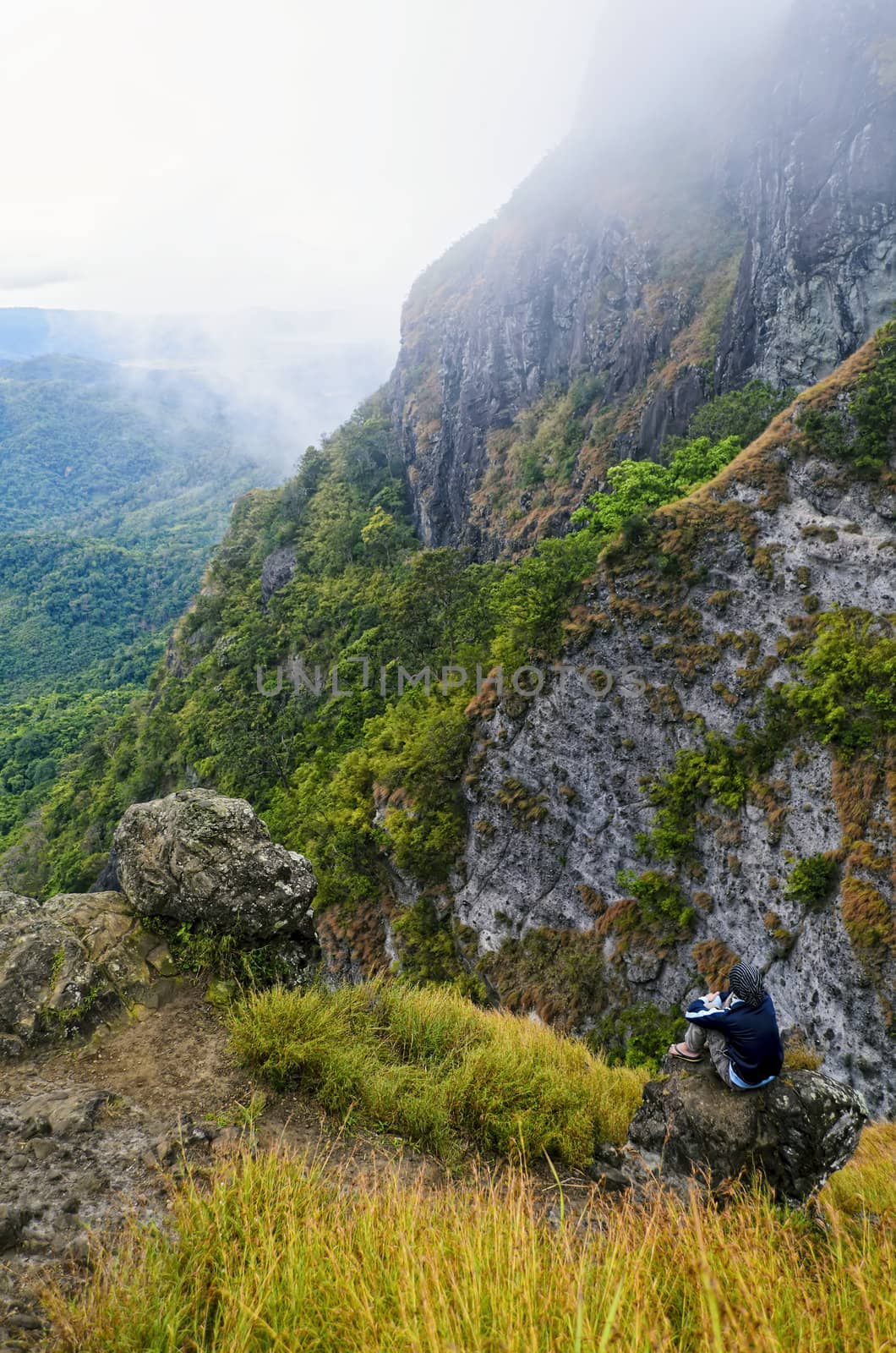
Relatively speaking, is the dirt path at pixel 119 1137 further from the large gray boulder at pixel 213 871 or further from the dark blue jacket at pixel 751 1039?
the dark blue jacket at pixel 751 1039

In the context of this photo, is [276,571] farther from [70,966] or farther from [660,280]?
[70,966]

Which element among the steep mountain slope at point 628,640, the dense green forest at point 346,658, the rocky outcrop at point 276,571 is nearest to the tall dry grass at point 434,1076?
the steep mountain slope at point 628,640

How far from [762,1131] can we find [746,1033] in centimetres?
67

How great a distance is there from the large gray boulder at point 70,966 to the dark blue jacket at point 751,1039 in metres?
5.01

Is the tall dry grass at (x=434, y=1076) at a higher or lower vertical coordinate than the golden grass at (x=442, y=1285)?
lower

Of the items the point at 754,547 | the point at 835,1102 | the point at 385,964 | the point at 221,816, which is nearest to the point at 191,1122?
the point at 221,816

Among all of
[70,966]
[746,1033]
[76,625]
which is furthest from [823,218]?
[76,625]

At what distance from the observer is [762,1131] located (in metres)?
4.18

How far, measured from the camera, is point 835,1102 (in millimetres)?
4301

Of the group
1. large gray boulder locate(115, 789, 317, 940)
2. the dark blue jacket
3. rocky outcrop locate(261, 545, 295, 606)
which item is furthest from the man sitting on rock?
rocky outcrop locate(261, 545, 295, 606)

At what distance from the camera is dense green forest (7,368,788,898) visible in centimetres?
1933

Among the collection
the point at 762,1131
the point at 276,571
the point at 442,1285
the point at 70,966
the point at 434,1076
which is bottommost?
the point at 276,571

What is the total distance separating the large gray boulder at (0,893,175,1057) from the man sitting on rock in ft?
16.2

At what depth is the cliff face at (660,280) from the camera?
81.0 feet
